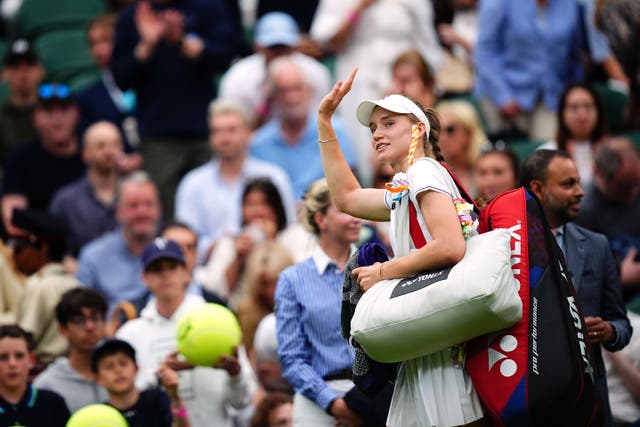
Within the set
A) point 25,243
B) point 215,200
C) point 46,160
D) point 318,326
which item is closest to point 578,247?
point 318,326

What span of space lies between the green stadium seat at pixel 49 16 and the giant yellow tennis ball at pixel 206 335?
8087 mm

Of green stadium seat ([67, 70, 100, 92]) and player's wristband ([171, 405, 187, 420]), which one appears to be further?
green stadium seat ([67, 70, 100, 92])

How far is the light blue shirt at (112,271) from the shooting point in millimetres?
9805

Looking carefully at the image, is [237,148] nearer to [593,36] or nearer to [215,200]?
[215,200]

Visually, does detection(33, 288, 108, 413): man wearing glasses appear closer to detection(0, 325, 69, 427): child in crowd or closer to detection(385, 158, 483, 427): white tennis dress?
detection(0, 325, 69, 427): child in crowd

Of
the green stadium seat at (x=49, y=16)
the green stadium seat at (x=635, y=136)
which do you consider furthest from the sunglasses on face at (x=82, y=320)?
the green stadium seat at (x=49, y=16)

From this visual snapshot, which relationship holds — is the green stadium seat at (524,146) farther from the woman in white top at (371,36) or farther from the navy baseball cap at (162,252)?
the navy baseball cap at (162,252)

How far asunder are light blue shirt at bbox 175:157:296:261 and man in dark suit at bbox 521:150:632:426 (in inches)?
158

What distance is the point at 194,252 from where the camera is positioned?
9586 millimetres

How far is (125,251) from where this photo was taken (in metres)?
10.0

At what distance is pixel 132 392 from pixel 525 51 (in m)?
5.55

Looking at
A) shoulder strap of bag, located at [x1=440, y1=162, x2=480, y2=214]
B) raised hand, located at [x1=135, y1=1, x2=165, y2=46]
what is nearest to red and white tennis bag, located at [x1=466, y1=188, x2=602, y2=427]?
shoulder strap of bag, located at [x1=440, y1=162, x2=480, y2=214]

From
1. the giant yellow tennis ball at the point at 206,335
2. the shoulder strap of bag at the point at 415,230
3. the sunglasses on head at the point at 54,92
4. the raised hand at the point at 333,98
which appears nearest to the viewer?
the shoulder strap of bag at the point at 415,230

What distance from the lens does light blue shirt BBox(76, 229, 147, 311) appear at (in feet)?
32.2
